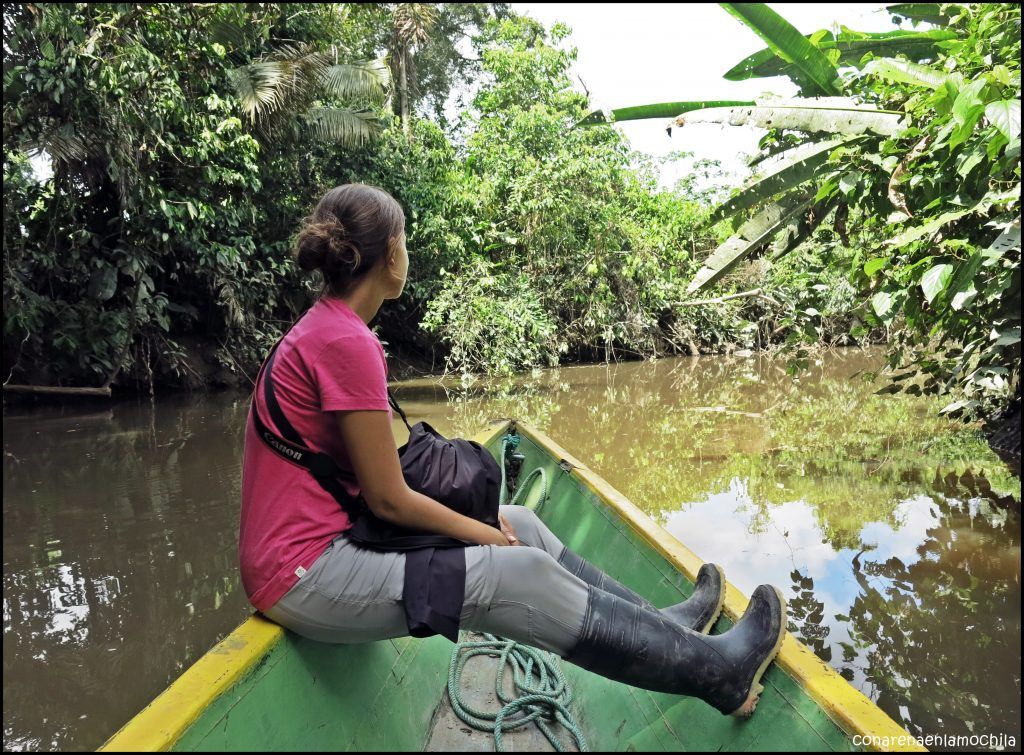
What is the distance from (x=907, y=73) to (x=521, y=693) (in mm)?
3187

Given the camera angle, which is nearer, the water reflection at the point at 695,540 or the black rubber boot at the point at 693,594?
Answer: the black rubber boot at the point at 693,594

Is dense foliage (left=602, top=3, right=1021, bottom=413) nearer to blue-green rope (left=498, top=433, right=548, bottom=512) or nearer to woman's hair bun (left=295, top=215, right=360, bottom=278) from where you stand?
blue-green rope (left=498, top=433, right=548, bottom=512)

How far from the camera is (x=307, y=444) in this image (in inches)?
54.9

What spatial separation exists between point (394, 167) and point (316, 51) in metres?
2.12

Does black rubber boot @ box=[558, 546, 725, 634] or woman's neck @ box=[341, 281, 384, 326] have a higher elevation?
woman's neck @ box=[341, 281, 384, 326]

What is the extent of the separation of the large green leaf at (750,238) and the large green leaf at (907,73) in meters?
0.97

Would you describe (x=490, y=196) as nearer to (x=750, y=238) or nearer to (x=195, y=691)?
(x=750, y=238)

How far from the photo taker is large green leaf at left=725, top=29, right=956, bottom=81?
417 centimetres

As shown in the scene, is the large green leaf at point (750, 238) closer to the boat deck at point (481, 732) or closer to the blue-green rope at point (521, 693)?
the blue-green rope at point (521, 693)

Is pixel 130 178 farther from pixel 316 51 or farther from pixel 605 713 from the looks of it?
pixel 605 713

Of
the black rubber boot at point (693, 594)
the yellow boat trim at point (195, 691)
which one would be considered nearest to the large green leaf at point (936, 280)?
the black rubber boot at point (693, 594)

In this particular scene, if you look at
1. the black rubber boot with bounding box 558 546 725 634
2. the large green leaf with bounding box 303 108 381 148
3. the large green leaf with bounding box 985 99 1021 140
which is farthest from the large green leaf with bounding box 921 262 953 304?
the large green leaf with bounding box 303 108 381 148

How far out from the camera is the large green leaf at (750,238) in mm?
4273

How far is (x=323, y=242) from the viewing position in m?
1.46
